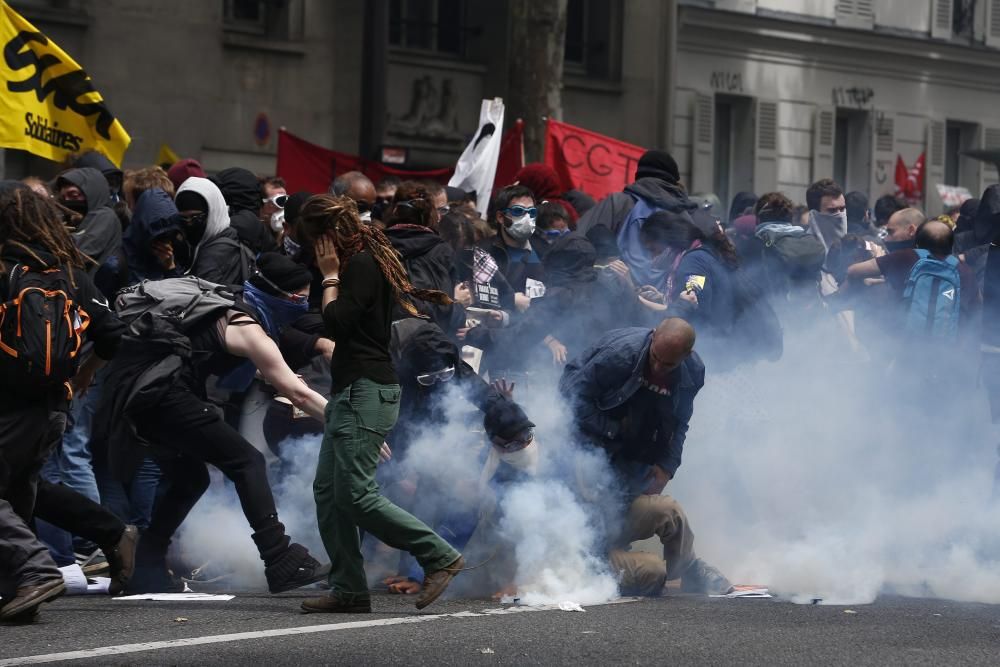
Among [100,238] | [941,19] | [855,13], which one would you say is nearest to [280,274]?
[100,238]

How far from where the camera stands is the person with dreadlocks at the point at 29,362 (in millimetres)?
7117

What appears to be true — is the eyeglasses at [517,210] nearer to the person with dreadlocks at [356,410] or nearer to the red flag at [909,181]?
the person with dreadlocks at [356,410]

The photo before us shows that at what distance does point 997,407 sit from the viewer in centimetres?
945

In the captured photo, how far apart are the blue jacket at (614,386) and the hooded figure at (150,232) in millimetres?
1949

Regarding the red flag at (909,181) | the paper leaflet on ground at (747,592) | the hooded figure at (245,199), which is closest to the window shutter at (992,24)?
the red flag at (909,181)

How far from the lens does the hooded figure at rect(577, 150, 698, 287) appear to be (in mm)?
10508

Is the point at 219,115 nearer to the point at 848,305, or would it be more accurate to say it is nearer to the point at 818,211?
the point at 818,211

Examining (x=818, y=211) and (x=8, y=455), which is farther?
(x=818, y=211)

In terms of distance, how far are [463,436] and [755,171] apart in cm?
1853

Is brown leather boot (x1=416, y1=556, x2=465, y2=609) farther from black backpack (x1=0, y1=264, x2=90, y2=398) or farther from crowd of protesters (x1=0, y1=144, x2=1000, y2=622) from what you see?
black backpack (x1=0, y1=264, x2=90, y2=398)

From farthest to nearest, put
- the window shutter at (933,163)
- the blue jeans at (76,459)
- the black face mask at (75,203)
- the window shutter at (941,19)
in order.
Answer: the window shutter at (941,19)
the window shutter at (933,163)
the black face mask at (75,203)
the blue jeans at (76,459)

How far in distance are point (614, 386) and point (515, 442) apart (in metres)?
0.55

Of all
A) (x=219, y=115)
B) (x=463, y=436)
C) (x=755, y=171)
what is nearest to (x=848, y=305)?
(x=463, y=436)

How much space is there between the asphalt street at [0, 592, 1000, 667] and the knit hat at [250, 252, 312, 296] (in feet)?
4.57
